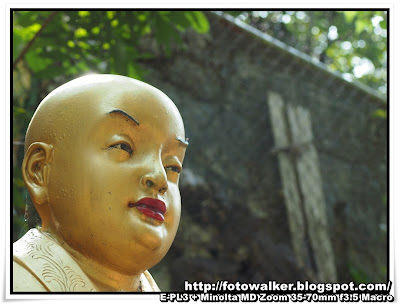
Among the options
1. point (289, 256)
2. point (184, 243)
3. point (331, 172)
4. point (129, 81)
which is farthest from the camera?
point (331, 172)

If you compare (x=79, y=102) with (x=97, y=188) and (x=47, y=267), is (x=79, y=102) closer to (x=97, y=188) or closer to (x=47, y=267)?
(x=97, y=188)

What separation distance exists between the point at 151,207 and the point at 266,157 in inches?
135

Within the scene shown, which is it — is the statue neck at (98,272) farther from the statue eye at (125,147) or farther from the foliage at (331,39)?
the foliage at (331,39)

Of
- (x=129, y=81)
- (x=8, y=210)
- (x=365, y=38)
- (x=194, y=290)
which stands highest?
(x=365, y=38)

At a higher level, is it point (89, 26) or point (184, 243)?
point (89, 26)

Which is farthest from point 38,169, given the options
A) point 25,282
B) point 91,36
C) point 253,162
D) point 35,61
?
point 253,162

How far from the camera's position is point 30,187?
1.39 metres

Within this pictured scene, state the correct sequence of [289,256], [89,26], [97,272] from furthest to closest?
[289,256], [89,26], [97,272]

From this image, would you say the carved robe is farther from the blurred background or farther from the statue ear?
the blurred background

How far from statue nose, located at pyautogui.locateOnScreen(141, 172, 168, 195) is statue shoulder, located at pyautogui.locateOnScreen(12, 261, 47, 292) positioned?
15.1 inches

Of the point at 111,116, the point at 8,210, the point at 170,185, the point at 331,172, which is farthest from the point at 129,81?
the point at 331,172

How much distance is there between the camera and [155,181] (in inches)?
52.1

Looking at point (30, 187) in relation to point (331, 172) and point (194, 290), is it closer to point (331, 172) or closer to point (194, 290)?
point (194, 290)

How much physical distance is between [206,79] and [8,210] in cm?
319
